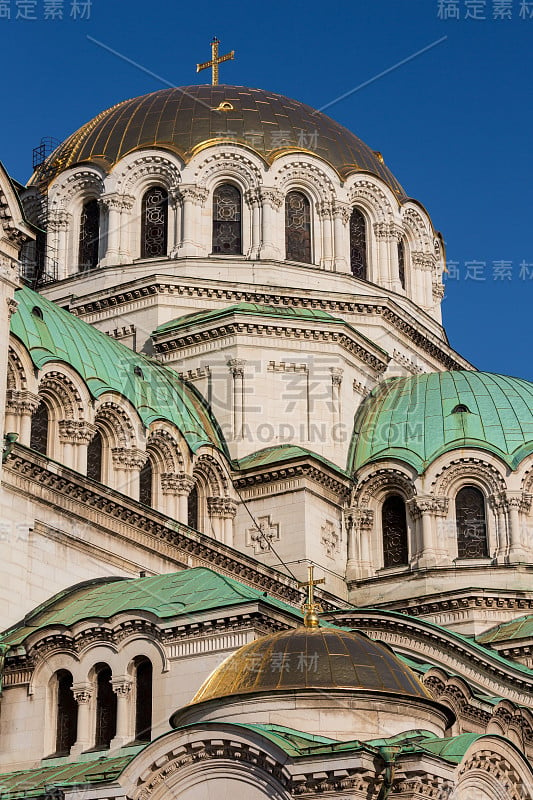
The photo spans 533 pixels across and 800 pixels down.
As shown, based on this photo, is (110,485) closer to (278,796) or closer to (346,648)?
(346,648)

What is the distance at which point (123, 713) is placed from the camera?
1240 inches

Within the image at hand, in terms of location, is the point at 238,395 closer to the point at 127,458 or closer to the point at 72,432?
the point at 127,458

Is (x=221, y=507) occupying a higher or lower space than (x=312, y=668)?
higher

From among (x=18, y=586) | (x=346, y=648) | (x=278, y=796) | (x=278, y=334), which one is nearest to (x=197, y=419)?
(x=278, y=334)

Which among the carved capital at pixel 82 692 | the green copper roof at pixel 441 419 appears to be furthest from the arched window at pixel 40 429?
the green copper roof at pixel 441 419

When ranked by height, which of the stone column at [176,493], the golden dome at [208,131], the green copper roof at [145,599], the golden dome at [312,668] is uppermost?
the golden dome at [208,131]

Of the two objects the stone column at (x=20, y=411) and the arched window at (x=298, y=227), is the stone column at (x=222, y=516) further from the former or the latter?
the arched window at (x=298, y=227)

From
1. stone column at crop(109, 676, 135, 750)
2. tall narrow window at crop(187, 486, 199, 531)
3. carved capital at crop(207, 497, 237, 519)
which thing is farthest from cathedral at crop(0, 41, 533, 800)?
tall narrow window at crop(187, 486, 199, 531)

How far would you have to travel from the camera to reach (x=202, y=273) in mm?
47625

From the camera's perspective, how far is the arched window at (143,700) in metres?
31.4

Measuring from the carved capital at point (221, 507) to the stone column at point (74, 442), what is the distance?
557 centimetres

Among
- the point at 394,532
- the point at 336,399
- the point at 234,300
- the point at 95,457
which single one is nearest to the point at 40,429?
the point at 95,457

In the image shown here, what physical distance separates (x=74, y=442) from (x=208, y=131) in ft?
49.6

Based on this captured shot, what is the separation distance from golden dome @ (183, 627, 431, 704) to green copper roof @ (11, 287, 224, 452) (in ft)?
40.2
